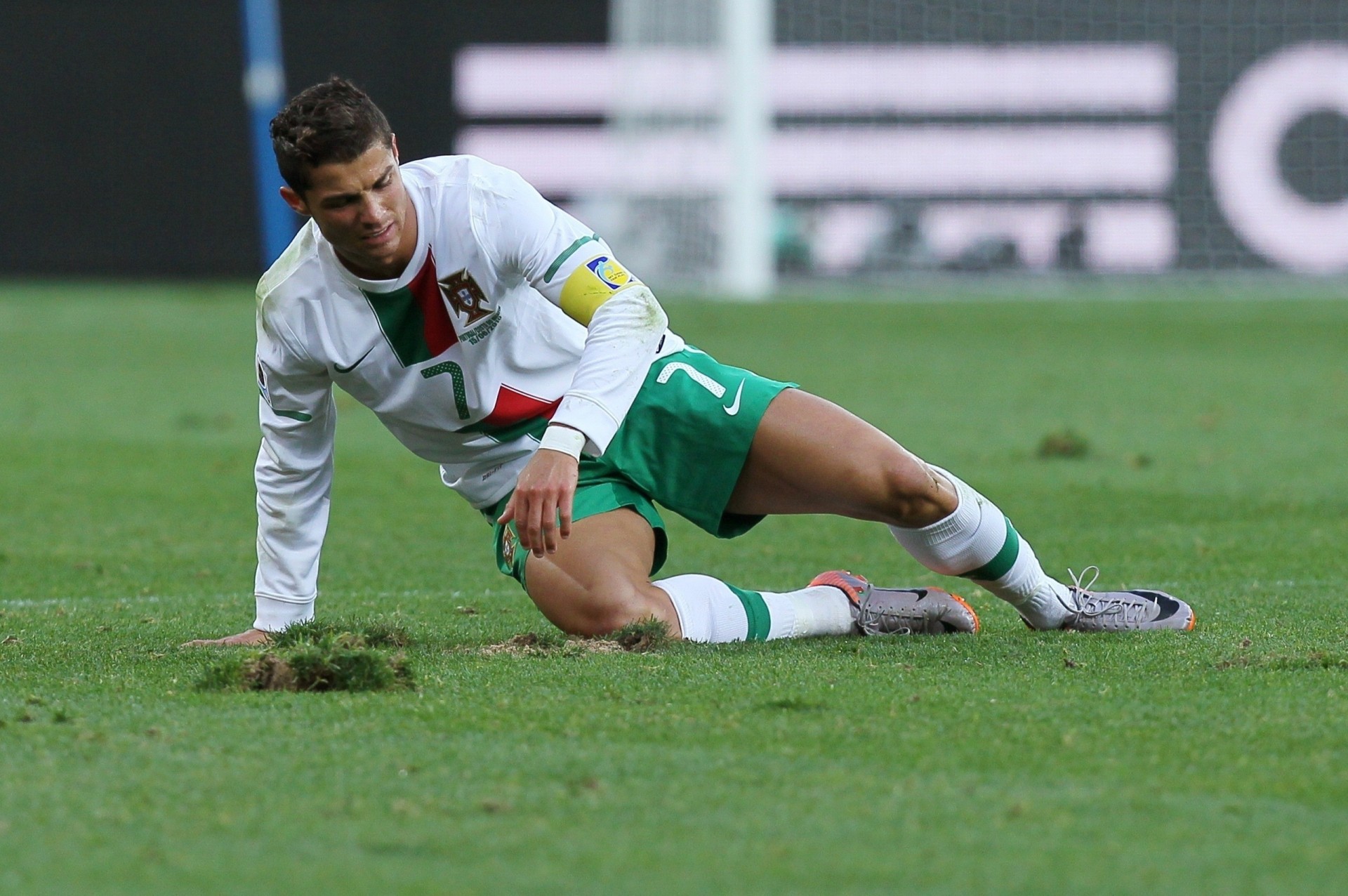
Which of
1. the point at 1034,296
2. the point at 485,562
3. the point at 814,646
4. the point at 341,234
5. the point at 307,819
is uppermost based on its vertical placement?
the point at 341,234

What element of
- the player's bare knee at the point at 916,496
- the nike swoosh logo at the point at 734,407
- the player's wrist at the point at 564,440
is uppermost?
the player's wrist at the point at 564,440

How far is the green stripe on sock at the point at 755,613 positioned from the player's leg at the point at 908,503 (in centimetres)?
20

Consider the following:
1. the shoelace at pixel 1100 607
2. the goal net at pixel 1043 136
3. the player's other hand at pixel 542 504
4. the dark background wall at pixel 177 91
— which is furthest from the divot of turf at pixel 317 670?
the dark background wall at pixel 177 91

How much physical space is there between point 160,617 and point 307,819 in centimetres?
218

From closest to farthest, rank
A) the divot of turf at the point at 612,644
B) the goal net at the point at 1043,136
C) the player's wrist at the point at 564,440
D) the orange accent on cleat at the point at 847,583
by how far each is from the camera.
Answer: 1. the player's wrist at the point at 564,440
2. the divot of turf at the point at 612,644
3. the orange accent on cleat at the point at 847,583
4. the goal net at the point at 1043,136

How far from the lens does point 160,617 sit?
4461 mm

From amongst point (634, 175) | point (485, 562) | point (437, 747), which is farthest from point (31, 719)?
point (634, 175)

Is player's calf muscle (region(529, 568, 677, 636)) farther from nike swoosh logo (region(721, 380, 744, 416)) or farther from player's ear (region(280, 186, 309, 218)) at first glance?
player's ear (region(280, 186, 309, 218))

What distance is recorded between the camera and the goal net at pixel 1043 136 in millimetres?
18609

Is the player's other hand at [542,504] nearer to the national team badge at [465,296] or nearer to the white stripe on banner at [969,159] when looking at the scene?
the national team badge at [465,296]

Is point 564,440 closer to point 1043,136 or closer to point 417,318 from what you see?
point 417,318

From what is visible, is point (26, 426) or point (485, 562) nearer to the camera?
point (485, 562)

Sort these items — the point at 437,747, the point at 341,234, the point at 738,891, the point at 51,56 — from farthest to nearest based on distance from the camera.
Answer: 1. the point at 51,56
2. the point at 341,234
3. the point at 437,747
4. the point at 738,891

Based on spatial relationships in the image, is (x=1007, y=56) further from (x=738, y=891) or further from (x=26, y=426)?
(x=738, y=891)
